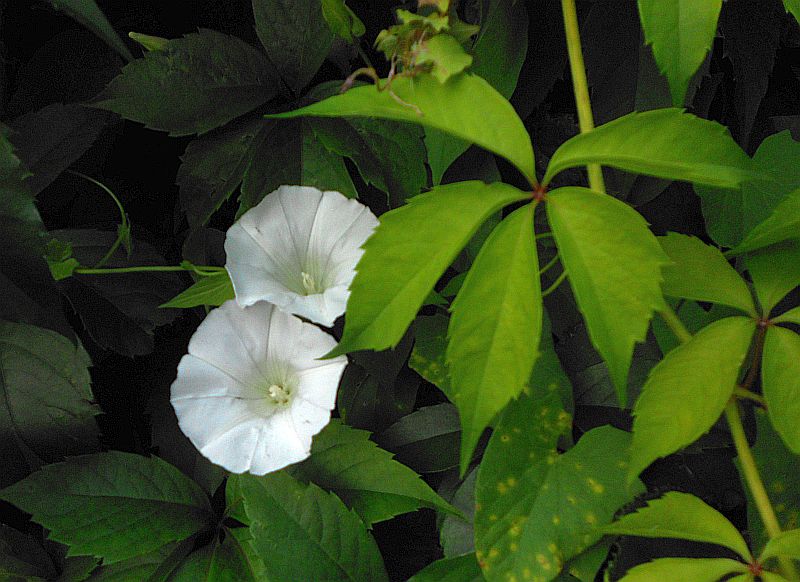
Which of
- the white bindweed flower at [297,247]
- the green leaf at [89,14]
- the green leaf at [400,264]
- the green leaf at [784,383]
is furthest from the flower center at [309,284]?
Answer: the green leaf at [784,383]

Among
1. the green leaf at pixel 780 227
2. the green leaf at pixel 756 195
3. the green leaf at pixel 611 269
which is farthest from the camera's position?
the green leaf at pixel 756 195

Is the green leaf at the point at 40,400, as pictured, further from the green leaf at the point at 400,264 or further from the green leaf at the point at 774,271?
the green leaf at the point at 774,271

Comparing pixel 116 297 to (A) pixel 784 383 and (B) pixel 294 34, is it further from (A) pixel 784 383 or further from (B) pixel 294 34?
(A) pixel 784 383

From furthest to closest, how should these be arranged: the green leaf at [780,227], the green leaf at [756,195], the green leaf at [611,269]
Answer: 1. the green leaf at [756,195]
2. the green leaf at [780,227]
3. the green leaf at [611,269]

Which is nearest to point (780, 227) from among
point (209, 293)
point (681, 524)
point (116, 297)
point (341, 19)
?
point (681, 524)

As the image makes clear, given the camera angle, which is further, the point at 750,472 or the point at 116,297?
the point at 116,297

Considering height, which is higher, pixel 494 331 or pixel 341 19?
pixel 341 19

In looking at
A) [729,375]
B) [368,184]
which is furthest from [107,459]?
[729,375]
